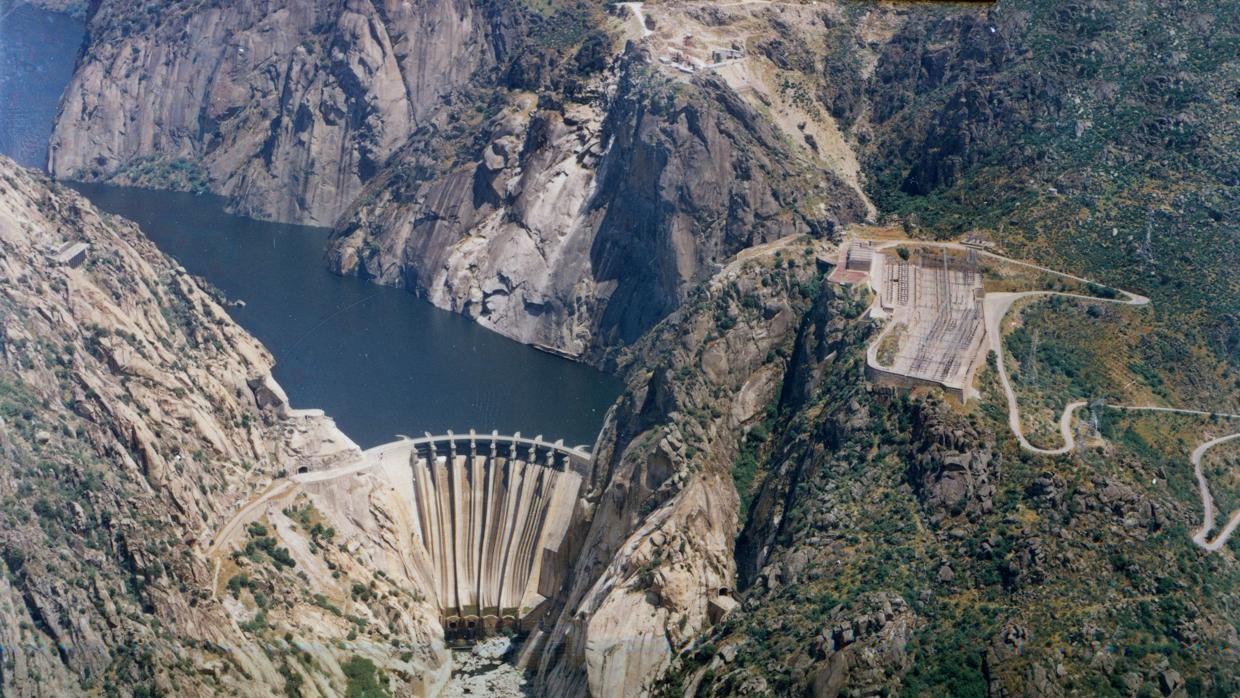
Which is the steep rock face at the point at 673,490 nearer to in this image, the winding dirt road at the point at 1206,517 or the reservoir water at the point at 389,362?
the reservoir water at the point at 389,362

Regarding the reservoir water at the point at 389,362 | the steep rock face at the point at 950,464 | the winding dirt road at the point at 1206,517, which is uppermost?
the reservoir water at the point at 389,362

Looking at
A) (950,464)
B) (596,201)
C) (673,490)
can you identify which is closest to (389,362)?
(596,201)

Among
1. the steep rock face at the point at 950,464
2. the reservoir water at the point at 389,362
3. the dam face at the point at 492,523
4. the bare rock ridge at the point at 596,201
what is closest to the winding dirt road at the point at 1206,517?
the steep rock face at the point at 950,464

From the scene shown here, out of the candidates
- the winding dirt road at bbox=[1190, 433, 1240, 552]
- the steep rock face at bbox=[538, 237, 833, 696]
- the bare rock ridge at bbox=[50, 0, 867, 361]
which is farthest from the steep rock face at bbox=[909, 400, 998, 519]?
the bare rock ridge at bbox=[50, 0, 867, 361]

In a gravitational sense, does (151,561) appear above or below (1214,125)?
below

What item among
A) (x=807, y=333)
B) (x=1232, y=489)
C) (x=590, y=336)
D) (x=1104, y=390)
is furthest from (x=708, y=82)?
(x=1232, y=489)

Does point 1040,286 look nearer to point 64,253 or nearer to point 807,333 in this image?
point 807,333

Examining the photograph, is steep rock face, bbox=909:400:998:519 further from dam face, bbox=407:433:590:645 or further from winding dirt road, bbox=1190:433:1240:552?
dam face, bbox=407:433:590:645
